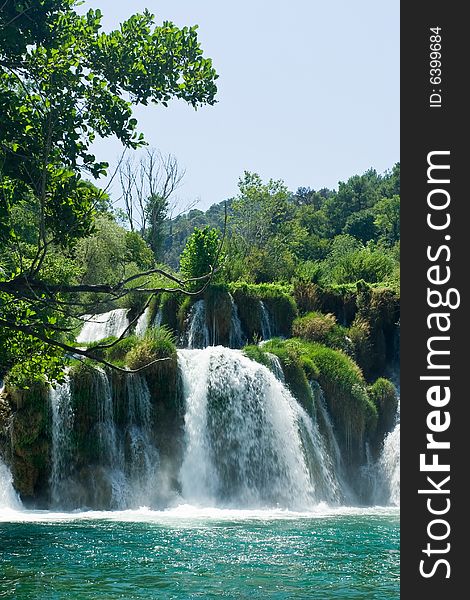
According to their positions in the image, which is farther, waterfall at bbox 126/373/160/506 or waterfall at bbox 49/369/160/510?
waterfall at bbox 126/373/160/506

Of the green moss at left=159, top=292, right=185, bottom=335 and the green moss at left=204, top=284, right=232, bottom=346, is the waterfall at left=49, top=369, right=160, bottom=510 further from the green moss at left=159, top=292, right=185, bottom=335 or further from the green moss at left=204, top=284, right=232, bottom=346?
the green moss at left=159, top=292, right=185, bottom=335

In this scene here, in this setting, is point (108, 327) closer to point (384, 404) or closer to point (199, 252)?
point (199, 252)

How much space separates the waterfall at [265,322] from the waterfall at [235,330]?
32.5 inches

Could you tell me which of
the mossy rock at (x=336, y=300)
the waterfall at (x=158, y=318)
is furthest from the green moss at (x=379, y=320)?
the waterfall at (x=158, y=318)

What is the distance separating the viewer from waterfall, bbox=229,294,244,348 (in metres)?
28.5

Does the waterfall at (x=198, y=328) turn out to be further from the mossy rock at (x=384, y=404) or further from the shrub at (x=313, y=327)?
the mossy rock at (x=384, y=404)

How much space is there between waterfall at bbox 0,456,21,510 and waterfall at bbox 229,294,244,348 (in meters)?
9.70

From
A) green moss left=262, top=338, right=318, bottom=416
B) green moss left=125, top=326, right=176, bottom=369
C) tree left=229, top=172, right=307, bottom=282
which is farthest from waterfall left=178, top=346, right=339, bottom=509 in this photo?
tree left=229, top=172, right=307, bottom=282

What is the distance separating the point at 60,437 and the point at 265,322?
33.3 ft

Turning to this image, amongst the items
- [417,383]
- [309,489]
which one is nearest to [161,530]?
[309,489]

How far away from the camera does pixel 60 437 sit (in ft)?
69.3

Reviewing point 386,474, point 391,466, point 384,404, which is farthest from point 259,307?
point 386,474

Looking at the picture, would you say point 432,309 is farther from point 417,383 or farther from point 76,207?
point 76,207

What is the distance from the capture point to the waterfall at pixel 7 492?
2017cm
